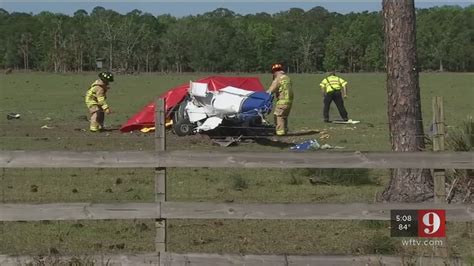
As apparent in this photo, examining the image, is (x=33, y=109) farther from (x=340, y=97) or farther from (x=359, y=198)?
(x=359, y=198)

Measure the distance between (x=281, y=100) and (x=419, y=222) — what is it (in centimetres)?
1318

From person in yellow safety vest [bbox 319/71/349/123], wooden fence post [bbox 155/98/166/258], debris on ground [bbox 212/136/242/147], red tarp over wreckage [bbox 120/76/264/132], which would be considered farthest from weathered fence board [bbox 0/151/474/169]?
person in yellow safety vest [bbox 319/71/349/123]

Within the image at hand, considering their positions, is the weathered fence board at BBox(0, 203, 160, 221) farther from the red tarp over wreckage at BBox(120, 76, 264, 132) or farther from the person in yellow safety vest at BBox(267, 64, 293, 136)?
the red tarp over wreckage at BBox(120, 76, 264, 132)

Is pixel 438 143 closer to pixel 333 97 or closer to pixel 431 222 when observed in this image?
pixel 431 222

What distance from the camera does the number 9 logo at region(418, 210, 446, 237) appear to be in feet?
24.8

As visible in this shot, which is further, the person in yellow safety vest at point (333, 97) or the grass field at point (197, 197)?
the person in yellow safety vest at point (333, 97)

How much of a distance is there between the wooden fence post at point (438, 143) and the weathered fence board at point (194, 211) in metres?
0.19

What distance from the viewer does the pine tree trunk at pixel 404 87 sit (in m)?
9.56

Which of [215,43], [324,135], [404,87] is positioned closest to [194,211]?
[404,87]

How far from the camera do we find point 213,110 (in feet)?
64.4

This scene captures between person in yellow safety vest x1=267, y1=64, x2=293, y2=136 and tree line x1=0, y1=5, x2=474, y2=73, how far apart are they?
315 feet

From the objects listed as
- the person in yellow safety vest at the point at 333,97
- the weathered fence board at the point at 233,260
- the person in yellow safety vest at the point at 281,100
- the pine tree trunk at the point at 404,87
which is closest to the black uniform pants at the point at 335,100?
the person in yellow safety vest at the point at 333,97

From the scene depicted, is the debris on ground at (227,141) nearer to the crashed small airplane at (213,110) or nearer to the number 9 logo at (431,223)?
the crashed small airplane at (213,110)

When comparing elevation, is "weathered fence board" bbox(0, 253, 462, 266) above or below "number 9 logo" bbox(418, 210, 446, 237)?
below
